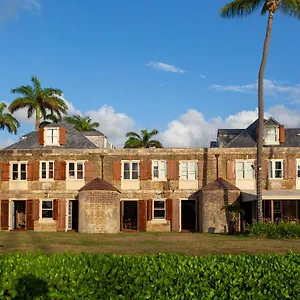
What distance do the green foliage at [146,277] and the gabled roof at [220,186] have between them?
2338 cm

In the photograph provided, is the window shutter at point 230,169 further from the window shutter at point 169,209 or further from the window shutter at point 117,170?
the window shutter at point 117,170

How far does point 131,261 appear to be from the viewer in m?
8.62

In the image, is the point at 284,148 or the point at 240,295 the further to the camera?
the point at 284,148

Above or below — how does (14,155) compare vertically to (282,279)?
above

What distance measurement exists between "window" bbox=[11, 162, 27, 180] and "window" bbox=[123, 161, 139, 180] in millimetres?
6971

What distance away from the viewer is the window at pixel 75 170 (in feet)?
115

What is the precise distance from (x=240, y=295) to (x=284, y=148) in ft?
88.2

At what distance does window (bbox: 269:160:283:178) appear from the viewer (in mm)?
34312

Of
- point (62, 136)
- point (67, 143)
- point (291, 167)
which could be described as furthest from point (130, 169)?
point (291, 167)

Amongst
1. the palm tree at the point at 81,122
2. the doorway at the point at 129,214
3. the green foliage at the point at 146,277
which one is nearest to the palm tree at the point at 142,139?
the palm tree at the point at 81,122

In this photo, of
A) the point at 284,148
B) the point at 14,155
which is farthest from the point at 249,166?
the point at 14,155

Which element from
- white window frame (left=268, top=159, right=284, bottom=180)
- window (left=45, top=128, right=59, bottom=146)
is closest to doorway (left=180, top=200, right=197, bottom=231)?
white window frame (left=268, top=159, right=284, bottom=180)

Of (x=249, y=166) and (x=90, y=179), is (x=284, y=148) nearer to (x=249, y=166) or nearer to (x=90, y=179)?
(x=249, y=166)

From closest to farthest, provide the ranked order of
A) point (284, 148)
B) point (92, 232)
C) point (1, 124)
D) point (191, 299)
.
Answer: point (191, 299) → point (92, 232) → point (284, 148) → point (1, 124)
